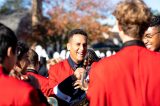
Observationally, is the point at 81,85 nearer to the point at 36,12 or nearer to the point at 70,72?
the point at 70,72

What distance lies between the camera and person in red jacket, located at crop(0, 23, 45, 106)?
391cm

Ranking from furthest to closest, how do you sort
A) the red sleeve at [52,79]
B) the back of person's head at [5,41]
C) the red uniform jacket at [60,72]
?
the red uniform jacket at [60,72] < the red sleeve at [52,79] < the back of person's head at [5,41]

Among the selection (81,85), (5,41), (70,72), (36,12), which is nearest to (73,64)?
(70,72)

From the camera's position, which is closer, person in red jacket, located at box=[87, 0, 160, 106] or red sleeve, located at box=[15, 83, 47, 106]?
red sleeve, located at box=[15, 83, 47, 106]

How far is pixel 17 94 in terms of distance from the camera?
12.8 ft

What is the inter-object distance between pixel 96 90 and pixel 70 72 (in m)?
2.58

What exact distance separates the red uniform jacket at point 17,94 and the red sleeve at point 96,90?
442mm

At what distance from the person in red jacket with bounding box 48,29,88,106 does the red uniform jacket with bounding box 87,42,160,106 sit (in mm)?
1175

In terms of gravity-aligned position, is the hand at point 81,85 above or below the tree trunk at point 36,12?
above

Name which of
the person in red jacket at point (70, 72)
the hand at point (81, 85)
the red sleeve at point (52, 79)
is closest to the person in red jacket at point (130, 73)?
the hand at point (81, 85)

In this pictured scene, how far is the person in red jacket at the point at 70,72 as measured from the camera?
5.34 meters

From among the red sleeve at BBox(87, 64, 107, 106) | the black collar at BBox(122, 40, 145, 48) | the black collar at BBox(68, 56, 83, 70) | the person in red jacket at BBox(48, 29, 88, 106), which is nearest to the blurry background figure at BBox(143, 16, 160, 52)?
the person in red jacket at BBox(48, 29, 88, 106)

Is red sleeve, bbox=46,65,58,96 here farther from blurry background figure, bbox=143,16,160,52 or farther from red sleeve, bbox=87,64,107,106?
red sleeve, bbox=87,64,107,106

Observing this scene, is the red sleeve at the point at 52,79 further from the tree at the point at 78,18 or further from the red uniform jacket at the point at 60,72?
the tree at the point at 78,18
